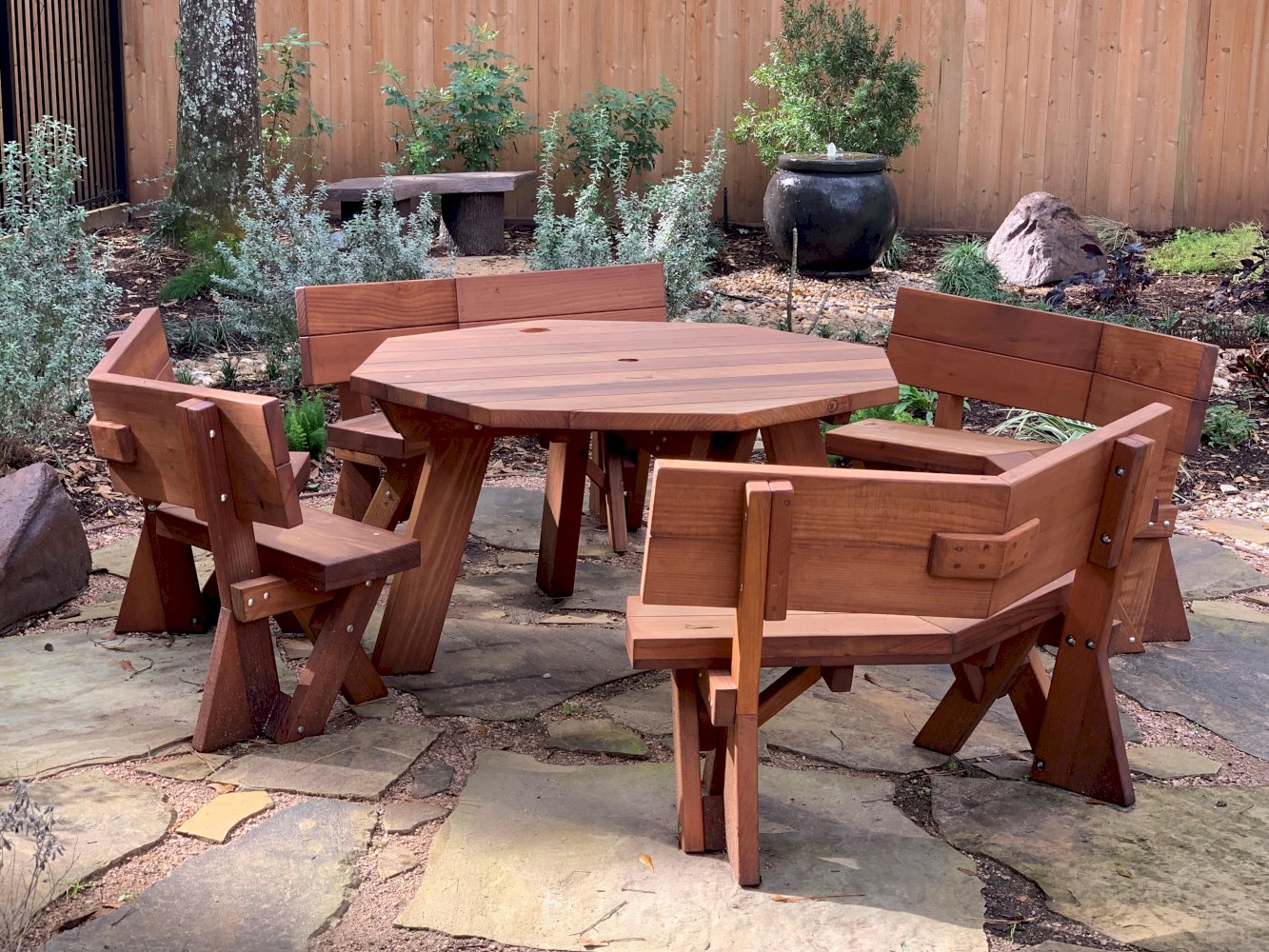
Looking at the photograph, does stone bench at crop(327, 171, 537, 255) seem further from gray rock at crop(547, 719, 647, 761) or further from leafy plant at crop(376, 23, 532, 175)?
gray rock at crop(547, 719, 647, 761)

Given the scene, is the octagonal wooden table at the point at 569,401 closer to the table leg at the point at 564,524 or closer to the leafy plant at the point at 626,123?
the table leg at the point at 564,524

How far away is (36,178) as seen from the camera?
5383 millimetres

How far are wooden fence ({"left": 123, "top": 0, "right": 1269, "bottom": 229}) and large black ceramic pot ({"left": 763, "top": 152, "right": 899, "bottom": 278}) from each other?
5.84 ft

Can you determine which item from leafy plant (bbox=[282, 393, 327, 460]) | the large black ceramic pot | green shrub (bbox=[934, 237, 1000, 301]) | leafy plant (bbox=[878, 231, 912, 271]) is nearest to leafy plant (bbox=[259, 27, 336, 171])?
the large black ceramic pot

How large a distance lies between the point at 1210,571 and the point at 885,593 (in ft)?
8.32

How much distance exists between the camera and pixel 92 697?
3145 mm

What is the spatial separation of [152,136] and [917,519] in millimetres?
9951

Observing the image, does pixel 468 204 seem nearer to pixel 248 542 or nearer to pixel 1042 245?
pixel 1042 245

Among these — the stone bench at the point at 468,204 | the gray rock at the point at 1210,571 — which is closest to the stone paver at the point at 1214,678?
the gray rock at the point at 1210,571

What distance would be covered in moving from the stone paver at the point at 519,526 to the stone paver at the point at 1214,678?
162cm

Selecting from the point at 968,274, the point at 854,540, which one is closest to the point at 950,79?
the point at 968,274

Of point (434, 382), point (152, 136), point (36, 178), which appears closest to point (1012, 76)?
point (152, 136)

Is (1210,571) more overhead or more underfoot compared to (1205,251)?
more underfoot

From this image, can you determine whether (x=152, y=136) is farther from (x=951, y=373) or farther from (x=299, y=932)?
(x=299, y=932)
